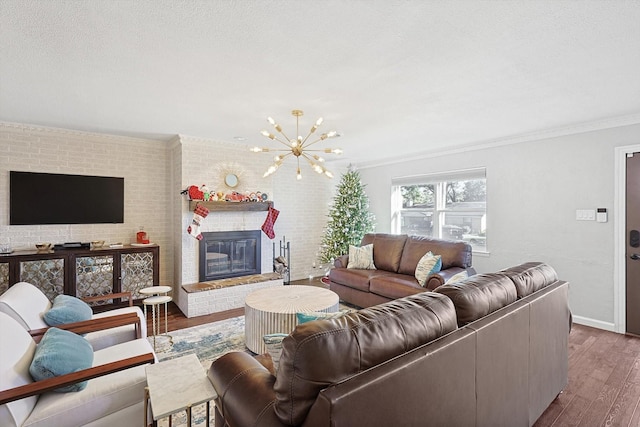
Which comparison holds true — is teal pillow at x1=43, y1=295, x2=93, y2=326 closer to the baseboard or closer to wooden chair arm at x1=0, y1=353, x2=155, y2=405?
wooden chair arm at x1=0, y1=353, x2=155, y2=405

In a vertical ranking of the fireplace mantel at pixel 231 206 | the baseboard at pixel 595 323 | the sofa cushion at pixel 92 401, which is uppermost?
the fireplace mantel at pixel 231 206

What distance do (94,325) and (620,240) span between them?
515 centimetres

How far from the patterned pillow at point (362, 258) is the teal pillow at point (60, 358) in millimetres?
3459

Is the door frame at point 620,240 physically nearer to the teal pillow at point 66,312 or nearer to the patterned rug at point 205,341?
the patterned rug at point 205,341

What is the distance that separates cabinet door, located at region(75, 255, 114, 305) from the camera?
3891mm

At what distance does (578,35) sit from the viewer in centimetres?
188

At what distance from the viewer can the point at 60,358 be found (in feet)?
5.34

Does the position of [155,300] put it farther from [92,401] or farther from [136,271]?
Answer: [92,401]

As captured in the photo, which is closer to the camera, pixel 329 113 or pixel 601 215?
pixel 329 113

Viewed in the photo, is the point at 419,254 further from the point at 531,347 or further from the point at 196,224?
the point at 196,224

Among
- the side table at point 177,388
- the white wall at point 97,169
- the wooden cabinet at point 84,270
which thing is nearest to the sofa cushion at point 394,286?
the side table at point 177,388

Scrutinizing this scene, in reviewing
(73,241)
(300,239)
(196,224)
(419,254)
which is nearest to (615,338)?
(419,254)

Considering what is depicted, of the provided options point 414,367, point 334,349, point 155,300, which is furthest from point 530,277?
point 155,300

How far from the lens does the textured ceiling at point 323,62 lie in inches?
66.4
